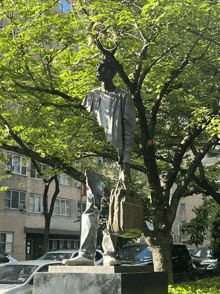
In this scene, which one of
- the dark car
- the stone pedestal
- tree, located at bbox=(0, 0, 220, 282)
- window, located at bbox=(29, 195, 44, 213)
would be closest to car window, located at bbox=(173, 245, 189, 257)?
the dark car

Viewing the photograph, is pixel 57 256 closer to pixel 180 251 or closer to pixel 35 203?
pixel 180 251

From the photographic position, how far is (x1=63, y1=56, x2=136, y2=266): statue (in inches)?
231

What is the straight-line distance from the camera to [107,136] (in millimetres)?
6574

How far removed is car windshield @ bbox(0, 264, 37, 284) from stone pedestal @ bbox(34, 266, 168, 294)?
6.90m

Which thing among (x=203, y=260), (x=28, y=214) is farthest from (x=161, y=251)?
(x=28, y=214)

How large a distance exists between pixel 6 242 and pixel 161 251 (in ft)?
82.9

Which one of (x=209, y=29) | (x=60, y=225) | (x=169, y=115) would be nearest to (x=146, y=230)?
(x=169, y=115)

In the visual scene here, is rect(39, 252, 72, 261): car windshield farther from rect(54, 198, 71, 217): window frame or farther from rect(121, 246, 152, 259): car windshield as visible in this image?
rect(54, 198, 71, 217): window frame

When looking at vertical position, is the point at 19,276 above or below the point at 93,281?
below

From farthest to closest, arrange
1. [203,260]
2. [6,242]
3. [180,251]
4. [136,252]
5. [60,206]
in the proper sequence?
1. [60,206]
2. [6,242]
3. [203,260]
4. [180,251]
5. [136,252]

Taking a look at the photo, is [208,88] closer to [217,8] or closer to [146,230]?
[217,8]

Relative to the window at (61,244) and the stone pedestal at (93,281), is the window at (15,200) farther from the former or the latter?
the stone pedestal at (93,281)

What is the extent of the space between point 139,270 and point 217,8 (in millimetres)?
8981

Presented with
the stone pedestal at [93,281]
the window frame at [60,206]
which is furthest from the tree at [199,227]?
the stone pedestal at [93,281]
